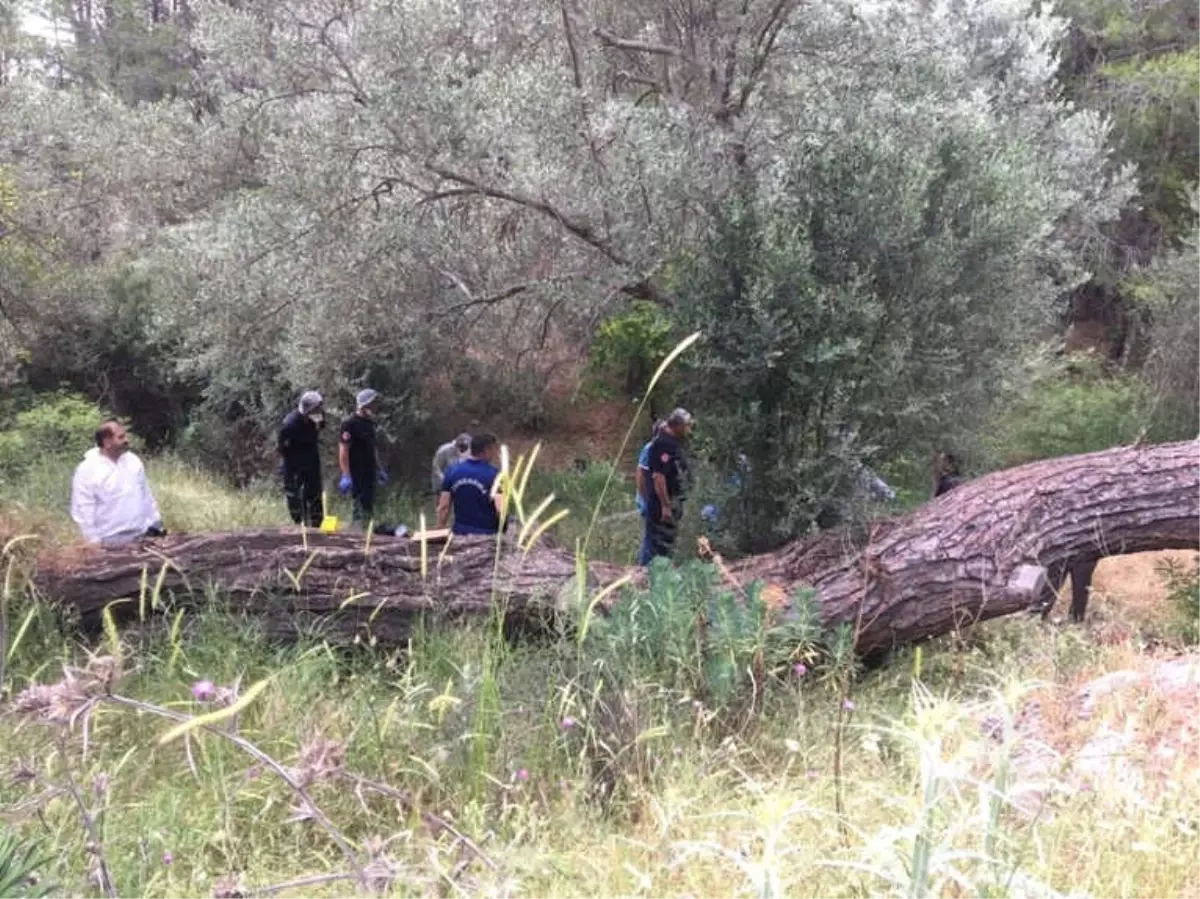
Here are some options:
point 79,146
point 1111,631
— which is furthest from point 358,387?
point 1111,631

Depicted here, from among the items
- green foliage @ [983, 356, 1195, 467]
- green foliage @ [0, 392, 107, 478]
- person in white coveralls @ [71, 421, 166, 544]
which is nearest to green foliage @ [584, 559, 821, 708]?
person in white coveralls @ [71, 421, 166, 544]

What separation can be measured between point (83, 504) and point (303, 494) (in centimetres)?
269

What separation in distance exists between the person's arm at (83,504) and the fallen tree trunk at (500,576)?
43.2 inches

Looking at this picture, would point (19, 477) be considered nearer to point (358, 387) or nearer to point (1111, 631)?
point (358, 387)

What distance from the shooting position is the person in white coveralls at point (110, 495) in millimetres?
6043

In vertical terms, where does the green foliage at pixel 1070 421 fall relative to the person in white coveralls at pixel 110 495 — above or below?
below

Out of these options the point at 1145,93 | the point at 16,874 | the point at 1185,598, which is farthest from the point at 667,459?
the point at 1145,93

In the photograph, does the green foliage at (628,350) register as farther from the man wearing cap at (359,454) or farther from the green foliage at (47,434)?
the green foliage at (47,434)

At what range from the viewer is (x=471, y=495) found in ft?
22.0

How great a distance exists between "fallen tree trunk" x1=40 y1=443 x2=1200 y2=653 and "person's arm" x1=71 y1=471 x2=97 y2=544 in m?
1.10

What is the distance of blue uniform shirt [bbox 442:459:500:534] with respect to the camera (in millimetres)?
6695

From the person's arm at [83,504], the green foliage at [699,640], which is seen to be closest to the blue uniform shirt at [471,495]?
the person's arm at [83,504]

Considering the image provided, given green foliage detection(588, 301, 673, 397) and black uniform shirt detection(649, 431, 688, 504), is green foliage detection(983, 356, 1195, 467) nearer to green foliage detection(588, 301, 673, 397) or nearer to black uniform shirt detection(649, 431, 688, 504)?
green foliage detection(588, 301, 673, 397)

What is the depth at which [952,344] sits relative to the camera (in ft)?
25.9
